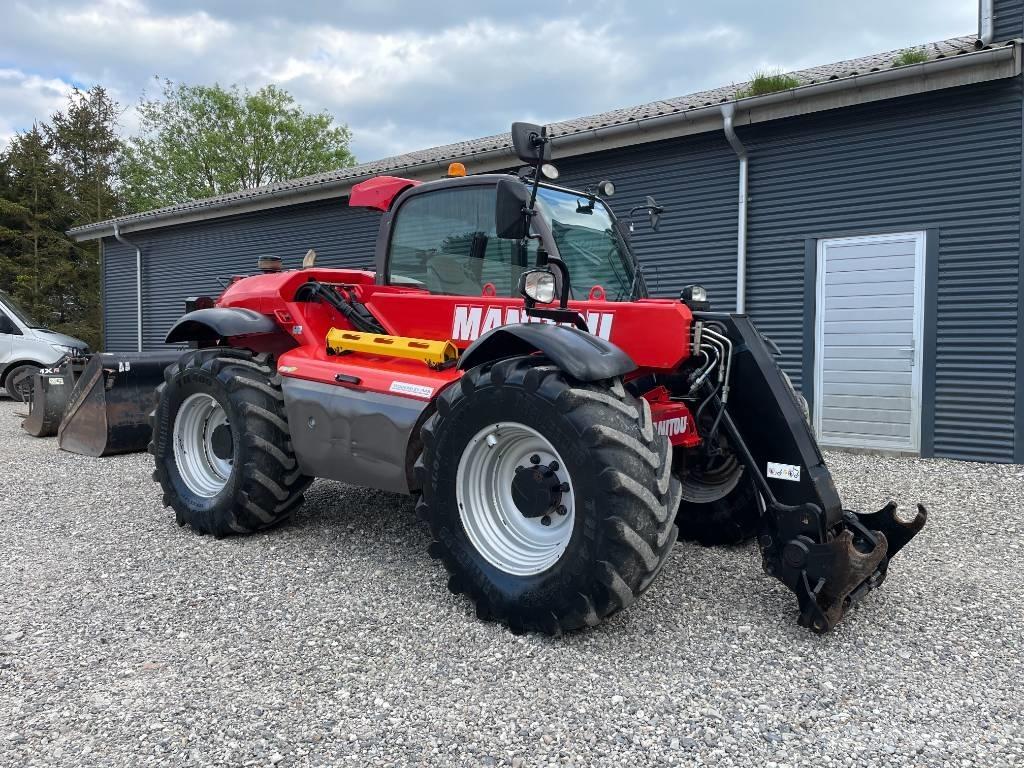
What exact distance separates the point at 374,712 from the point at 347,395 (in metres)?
1.91

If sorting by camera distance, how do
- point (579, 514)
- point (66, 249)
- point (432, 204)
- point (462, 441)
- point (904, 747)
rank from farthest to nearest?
1. point (66, 249)
2. point (432, 204)
3. point (462, 441)
4. point (579, 514)
5. point (904, 747)

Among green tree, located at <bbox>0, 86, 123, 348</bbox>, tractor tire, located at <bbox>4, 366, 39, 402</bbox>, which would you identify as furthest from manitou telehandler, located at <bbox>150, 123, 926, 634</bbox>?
green tree, located at <bbox>0, 86, 123, 348</bbox>

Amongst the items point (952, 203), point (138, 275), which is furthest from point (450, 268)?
point (138, 275)

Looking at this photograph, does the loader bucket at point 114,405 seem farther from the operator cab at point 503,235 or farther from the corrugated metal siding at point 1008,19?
the corrugated metal siding at point 1008,19

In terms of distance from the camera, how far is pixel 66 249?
85.3 feet

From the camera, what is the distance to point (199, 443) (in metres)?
5.06

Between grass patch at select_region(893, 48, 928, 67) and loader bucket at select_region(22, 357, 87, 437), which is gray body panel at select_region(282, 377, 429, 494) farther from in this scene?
grass patch at select_region(893, 48, 928, 67)

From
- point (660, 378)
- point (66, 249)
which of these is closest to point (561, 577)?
point (660, 378)

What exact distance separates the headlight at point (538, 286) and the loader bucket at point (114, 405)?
534 cm

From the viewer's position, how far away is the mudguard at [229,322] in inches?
188

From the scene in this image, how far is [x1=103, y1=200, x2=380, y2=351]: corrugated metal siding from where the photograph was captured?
1273cm

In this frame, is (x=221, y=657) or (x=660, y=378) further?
(x=660, y=378)

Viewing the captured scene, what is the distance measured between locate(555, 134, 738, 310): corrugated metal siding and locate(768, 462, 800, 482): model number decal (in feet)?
18.3

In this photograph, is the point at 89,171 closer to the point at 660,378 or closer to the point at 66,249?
the point at 66,249
